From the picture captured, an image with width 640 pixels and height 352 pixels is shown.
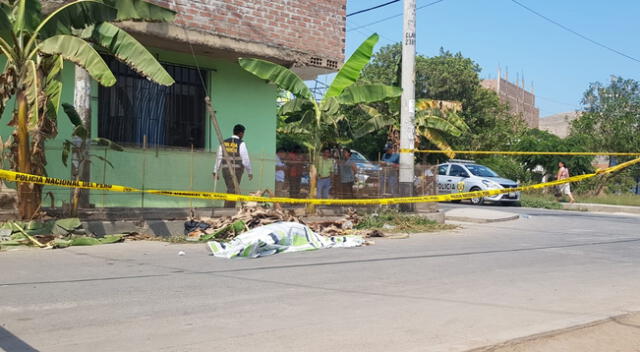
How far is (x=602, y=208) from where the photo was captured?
81.9 feet

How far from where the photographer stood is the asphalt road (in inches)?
197

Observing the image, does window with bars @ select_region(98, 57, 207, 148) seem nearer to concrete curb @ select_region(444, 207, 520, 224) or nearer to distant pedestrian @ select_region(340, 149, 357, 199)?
distant pedestrian @ select_region(340, 149, 357, 199)

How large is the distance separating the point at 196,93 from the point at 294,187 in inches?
132

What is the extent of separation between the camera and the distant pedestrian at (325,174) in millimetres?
14555

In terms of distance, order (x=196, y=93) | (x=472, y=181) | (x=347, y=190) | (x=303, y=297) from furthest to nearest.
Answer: (x=472, y=181)
(x=196, y=93)
(x=347, y=190)
(x=303, y=297)

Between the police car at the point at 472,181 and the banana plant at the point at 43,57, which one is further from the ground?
the banana plant at the point at 43,57

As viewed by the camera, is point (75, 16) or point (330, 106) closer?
point (75, 16)

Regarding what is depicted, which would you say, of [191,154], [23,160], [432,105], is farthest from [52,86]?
[432,105]

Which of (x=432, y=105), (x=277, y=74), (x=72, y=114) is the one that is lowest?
(x=72, y=114)

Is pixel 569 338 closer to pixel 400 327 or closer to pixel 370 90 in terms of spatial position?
pixel 400 327

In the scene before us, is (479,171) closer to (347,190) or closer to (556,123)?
(347,190)

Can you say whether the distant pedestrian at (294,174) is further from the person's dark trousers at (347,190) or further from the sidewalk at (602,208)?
the sidewalk at (602,208)

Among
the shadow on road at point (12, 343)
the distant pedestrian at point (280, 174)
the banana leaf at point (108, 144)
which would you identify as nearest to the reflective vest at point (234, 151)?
the distant pedestrian at point (280, 174)

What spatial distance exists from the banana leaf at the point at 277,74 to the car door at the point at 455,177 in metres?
13.3
